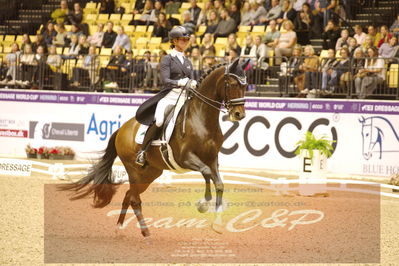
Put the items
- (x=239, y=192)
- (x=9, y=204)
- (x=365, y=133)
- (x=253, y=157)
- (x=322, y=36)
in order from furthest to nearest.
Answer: (x=322, y=36) → (x=253, y=157) → (x=365, y=133) → (x=239, y=192) → (x=9, y=204)

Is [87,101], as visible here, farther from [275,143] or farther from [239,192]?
[239,192]

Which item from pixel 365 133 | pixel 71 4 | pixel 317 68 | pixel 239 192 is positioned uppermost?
pixel 71 4

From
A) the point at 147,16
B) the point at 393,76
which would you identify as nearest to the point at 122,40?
the point at 147,16

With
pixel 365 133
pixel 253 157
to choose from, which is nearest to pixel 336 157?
pixel 365 133

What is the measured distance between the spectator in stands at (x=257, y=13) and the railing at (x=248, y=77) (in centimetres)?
223

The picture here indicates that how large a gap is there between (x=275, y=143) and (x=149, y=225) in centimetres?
666

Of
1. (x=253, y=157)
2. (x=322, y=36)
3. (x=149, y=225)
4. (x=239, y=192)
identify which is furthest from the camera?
(x=322, y=36)

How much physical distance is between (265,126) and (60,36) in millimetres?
8343

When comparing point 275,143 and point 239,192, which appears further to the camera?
point 275,143

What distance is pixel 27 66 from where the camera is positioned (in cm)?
1919

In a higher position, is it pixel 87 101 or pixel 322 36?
pixel 322 36

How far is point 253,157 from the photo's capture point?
52.4 feet

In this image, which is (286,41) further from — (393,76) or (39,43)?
(39,43)

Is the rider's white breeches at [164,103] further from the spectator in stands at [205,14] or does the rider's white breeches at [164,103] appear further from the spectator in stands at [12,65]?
the spectator in stands at [12,65]
